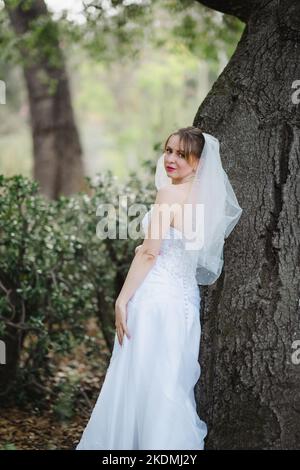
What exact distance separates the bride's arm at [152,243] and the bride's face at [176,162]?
16cm

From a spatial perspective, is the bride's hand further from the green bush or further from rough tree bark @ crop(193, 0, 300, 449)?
the green bush

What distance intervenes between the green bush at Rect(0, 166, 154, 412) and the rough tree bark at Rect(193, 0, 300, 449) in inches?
74.7

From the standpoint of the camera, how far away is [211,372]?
13.0 feet

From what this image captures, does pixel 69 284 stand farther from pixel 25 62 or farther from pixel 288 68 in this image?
pixel 25 62

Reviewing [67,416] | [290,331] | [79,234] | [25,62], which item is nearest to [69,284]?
[79,234]

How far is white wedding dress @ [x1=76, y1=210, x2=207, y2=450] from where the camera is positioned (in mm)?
3615

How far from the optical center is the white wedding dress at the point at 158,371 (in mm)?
3615

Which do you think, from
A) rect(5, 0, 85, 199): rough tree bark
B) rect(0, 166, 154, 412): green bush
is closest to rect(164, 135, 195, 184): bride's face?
rect(0, 166, 154, 412): green bush

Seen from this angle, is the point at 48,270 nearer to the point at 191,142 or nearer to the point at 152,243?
the point at 152,243

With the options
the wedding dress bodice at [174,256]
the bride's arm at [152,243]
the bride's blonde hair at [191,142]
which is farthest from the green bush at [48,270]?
the bride's blonde hair at [191,142]

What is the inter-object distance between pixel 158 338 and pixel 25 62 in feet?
21.1

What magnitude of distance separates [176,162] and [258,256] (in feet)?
2.59

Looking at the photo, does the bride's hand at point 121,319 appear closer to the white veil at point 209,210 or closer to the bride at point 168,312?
the bride at point 168,312

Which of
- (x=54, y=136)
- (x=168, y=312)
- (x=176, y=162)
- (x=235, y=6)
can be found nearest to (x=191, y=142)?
(x=176, y=162)
